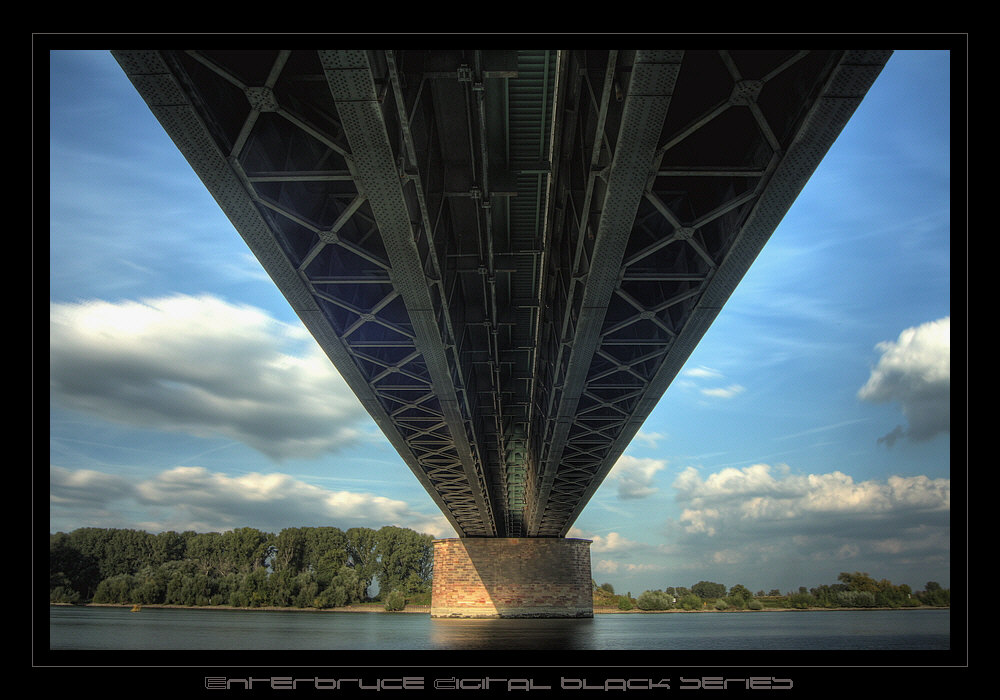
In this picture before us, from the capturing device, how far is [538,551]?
53.0m

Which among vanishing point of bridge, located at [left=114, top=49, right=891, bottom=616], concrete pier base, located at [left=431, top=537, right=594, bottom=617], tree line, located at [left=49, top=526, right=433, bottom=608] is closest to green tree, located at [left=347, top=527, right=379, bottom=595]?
tree line, located at [left=49, top=526, right=433, bottom=608]

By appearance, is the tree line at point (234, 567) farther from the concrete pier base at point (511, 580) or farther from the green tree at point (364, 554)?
the concrete pier base at point (511, 580)

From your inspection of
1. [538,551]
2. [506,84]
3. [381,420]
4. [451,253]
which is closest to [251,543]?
[538,551]

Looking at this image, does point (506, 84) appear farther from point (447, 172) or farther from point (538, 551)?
point (538, 551)

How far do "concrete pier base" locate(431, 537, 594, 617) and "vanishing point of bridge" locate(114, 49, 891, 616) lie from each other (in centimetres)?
3398

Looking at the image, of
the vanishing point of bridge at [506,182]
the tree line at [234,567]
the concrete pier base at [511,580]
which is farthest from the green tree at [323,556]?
the vanishing point of bridge at [506,182]

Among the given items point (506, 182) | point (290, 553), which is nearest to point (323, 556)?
point (290, 553)

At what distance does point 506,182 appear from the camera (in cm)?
1296

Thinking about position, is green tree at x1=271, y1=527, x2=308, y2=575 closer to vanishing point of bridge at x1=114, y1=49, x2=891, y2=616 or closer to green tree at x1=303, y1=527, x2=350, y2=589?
green tree at x1=303, y1=527, x2=350, y2=589

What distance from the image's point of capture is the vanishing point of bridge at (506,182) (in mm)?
9234

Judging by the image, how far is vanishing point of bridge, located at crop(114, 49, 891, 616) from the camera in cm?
923

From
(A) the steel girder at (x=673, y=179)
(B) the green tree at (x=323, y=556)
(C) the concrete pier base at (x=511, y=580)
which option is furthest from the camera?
(B) the green tree at (x=323, y=556)

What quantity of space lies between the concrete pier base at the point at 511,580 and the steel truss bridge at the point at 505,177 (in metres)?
35.6
